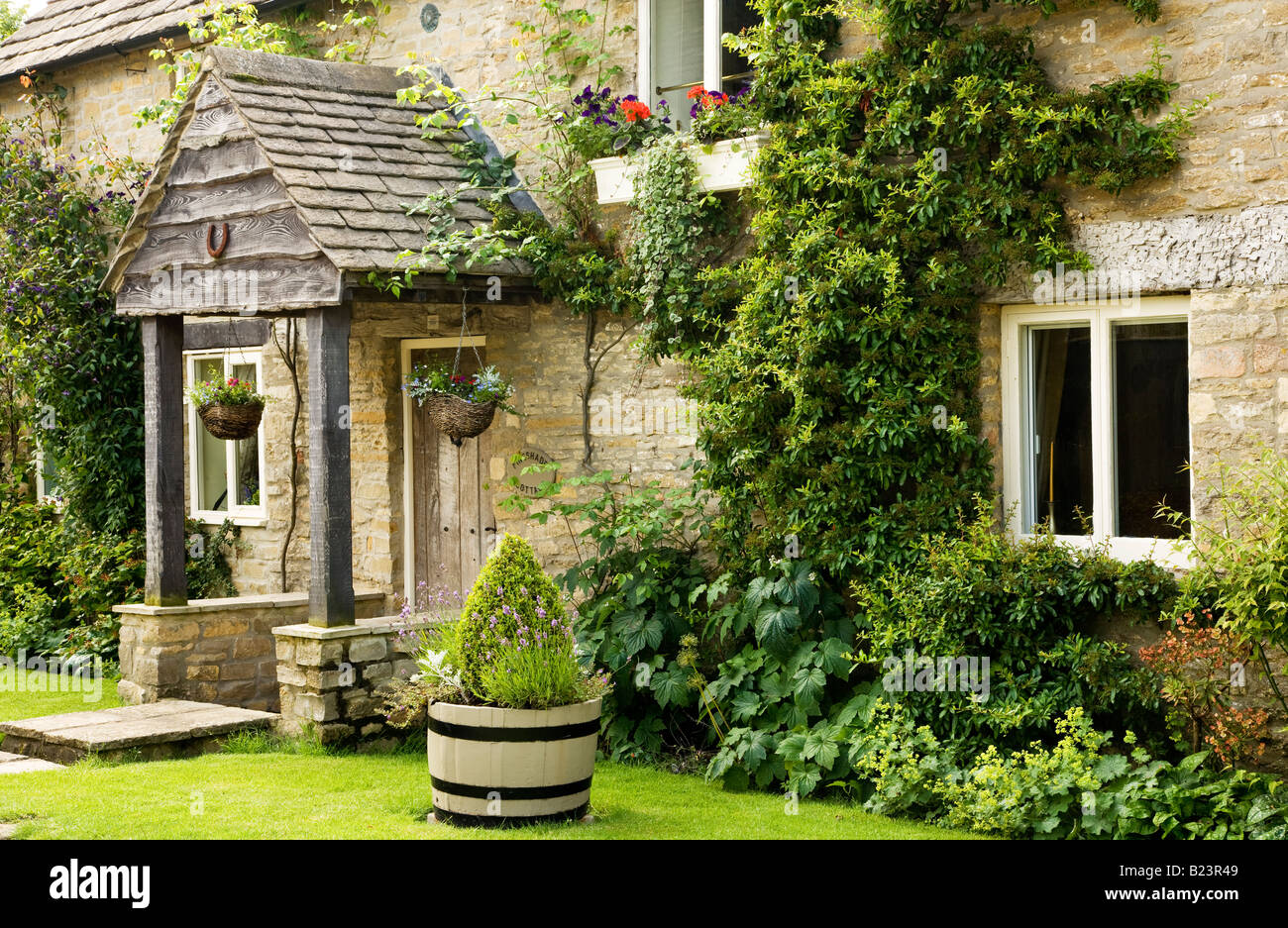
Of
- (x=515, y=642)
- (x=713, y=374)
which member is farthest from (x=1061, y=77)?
(x=515, y=642)

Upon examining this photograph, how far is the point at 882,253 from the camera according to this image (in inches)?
295

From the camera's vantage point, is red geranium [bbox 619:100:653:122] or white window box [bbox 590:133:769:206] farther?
red geranium [bbox 619:100:653:122]

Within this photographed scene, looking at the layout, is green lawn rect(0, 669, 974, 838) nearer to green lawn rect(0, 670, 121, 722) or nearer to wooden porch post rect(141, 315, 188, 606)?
wooden porch post rect(141, 315, 188, 606)

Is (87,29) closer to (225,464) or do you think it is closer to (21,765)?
(225,464)

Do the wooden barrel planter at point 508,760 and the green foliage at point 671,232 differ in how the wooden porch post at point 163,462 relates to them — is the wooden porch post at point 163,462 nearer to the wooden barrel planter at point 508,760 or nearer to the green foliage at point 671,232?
the green foliage at point 671,232

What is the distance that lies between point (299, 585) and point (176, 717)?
111 inches

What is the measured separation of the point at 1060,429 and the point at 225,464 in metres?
8.10

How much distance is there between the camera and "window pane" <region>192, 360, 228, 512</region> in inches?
498

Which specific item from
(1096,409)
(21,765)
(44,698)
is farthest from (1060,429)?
(44,698)

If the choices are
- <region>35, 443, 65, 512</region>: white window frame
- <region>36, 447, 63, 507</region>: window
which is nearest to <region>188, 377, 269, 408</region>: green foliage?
<region>36, 447, 63, 507</region>: window

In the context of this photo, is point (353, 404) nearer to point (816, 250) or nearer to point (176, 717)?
point (176, 717)

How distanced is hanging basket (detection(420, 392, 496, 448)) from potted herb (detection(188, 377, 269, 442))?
1.86 meters

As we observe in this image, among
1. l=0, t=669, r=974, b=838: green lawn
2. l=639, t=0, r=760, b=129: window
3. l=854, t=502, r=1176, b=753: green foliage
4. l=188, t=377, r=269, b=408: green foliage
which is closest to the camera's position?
l=0, t=669, r=974, b=838: green lawn

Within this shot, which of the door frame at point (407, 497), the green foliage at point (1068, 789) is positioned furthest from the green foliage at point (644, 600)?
the door frame at point (407, 497)
